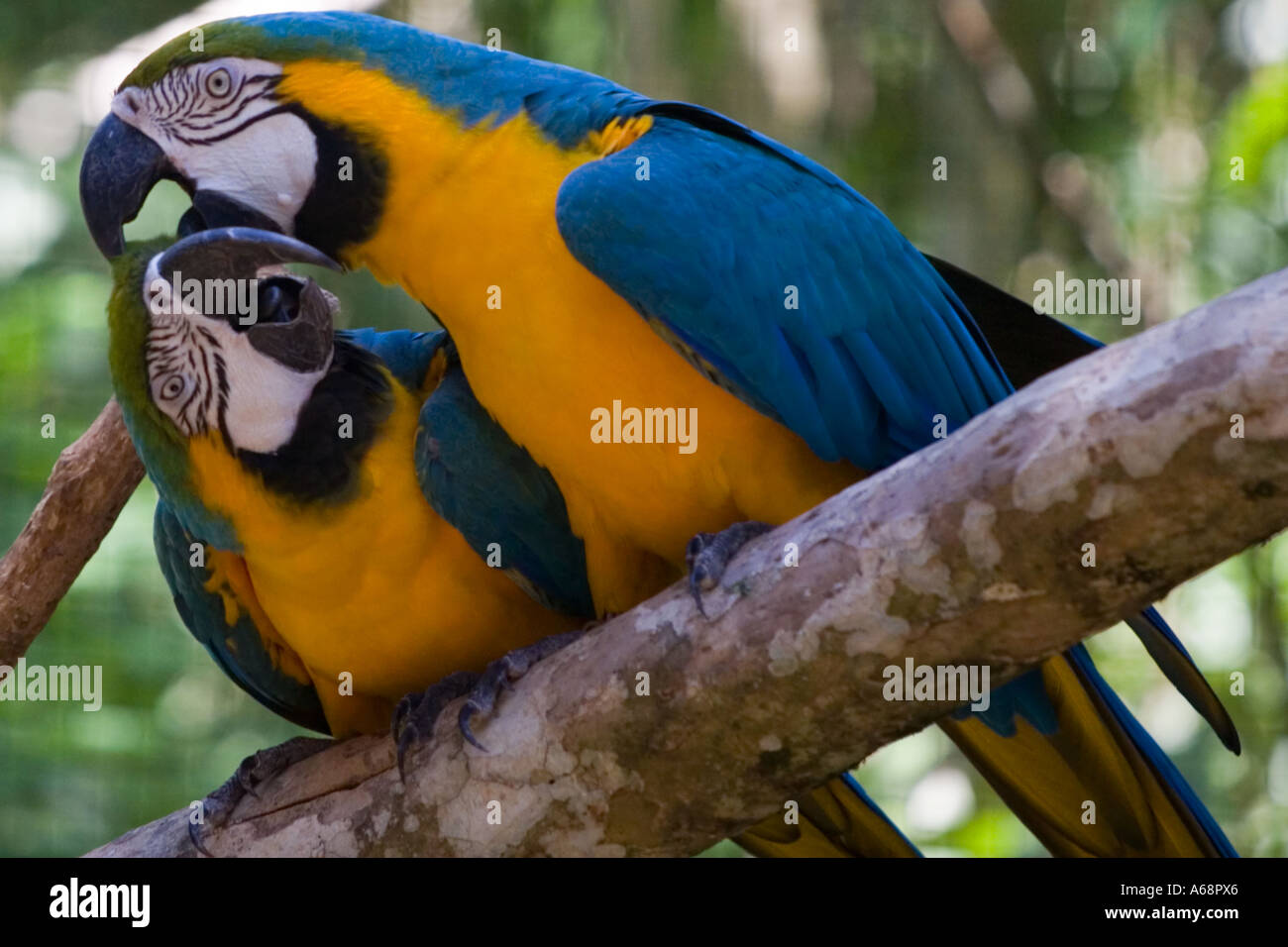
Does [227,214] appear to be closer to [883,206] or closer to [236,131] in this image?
[236,131]

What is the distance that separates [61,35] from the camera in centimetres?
434

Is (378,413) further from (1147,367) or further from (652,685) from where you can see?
(1147,367)

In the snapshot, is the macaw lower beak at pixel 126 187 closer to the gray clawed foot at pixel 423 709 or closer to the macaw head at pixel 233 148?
the macaw head at pixel 233 148

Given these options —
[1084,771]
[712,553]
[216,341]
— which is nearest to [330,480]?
[216,341]

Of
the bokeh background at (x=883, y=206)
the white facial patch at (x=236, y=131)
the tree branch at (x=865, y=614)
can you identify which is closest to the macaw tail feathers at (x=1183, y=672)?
the tree branch at (x=865, y=614)

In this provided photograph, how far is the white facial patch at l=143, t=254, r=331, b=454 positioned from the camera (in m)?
1.97

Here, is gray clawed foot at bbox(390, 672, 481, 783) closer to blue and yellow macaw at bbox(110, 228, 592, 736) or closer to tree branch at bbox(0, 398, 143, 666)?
blue and yellow macaw at bbox(110, 228, 592, 736)

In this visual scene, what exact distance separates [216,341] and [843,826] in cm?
128

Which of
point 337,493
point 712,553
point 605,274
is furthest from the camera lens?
point 337,493

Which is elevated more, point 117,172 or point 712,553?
point 117,172

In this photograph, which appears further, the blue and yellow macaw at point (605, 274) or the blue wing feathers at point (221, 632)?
the blue wing feathers at point (221, 632)

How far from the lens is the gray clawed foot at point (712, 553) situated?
5.60ft

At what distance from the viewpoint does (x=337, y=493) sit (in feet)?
6.75
